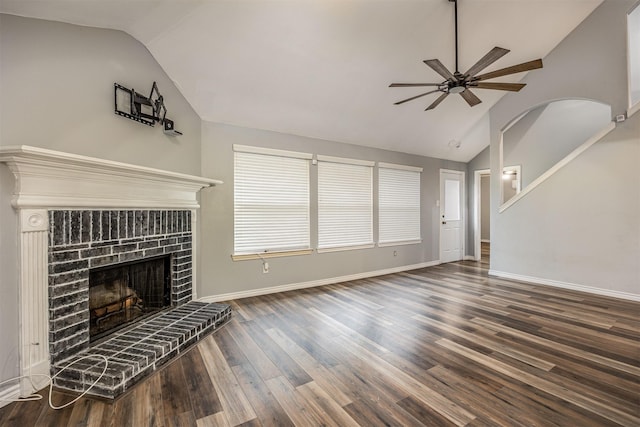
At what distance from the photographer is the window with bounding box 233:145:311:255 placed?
4027 mm

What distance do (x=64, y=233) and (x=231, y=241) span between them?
1992 mm

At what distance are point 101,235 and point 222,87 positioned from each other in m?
2.19

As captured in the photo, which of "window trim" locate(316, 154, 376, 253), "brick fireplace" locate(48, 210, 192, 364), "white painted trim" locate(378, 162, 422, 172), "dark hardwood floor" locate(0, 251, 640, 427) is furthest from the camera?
"white painted trim" locate(378, 162, 422, 172)

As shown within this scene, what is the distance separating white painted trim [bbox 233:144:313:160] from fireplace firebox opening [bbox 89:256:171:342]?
1777 mm

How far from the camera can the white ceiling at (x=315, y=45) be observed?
2629 millimetres

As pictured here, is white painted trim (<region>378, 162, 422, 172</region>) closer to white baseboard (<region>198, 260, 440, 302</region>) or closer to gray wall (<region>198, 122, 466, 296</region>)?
gray wall (<region>198, 122, 466, 296</region>)

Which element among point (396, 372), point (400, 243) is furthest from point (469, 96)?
point (400, 243)

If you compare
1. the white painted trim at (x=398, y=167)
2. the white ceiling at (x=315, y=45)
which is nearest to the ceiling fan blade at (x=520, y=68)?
the white ceiling at (x=315, y=45)

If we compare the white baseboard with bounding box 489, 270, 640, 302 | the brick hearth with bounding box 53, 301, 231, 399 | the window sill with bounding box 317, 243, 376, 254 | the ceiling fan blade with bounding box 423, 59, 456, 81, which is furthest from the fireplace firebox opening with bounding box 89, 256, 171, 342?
the white baseboard with bounding box 489, 270, 640, 302

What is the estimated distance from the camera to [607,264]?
4.02 metres

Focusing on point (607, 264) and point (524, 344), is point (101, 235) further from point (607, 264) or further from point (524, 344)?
point (607, 264)

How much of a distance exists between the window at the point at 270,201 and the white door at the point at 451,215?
375cm

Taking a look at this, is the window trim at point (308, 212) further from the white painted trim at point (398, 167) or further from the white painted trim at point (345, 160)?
the white painted trim at point (398, 167)

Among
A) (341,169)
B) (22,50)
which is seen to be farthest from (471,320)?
(22,50)
